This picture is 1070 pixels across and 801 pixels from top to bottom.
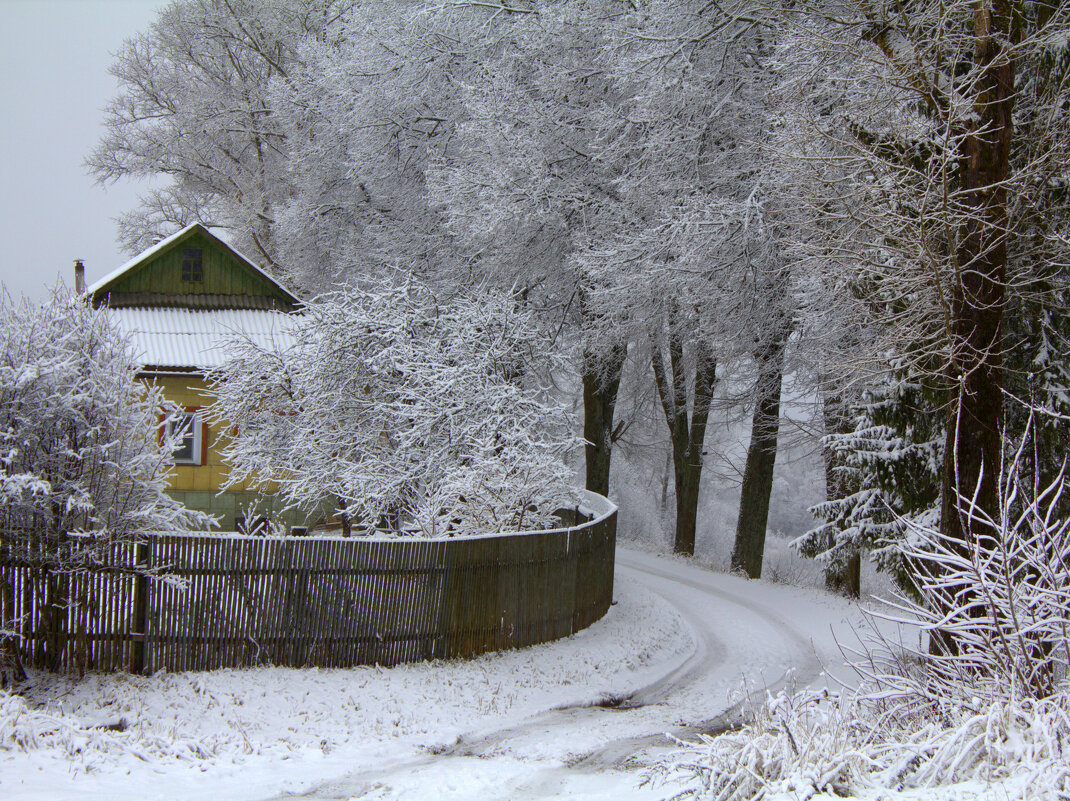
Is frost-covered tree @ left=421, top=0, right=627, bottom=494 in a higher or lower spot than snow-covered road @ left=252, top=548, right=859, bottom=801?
higher

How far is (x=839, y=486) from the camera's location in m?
18.6

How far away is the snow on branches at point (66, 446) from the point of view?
29.0 feet

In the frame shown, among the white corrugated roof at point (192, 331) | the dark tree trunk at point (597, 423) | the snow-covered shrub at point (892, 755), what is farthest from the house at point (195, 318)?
the snow-covered shrub at point (892, 755)

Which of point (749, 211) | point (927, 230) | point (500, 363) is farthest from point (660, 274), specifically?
point (927, 230)

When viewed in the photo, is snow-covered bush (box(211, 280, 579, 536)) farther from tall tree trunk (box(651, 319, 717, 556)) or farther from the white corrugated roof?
tall tree trunk (box(651, 319, 717, 556))

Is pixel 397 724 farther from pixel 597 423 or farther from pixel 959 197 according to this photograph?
pixel 597 423

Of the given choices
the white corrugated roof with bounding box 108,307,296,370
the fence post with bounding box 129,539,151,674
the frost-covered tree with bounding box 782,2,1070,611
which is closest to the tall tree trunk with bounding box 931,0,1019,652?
the frost-covered tree with bounding box 782,2,1070,611

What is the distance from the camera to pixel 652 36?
607 inches

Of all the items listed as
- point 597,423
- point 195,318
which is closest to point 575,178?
point 597,423

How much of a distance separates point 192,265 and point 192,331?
216 centimetres

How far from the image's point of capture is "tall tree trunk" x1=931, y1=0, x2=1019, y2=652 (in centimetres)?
906

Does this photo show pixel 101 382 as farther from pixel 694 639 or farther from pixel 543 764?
pixel 694 639

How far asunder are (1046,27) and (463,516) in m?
8.98

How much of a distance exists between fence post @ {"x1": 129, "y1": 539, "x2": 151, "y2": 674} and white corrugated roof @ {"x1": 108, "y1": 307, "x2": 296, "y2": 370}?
1034 centimetres
